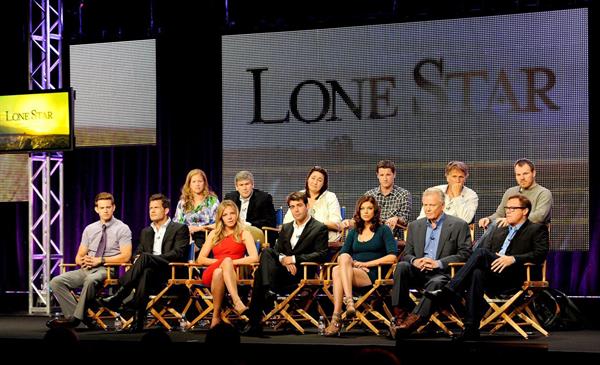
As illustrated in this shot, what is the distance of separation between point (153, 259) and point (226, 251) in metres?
0.53

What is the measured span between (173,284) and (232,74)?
261 centimetres

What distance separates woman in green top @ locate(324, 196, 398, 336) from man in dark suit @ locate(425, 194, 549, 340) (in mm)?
561

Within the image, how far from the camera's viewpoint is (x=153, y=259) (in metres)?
7.23

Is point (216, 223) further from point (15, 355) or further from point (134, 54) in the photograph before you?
point (15, 355)

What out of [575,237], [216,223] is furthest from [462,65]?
[216,223]

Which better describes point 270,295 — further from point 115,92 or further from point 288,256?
point 115,92

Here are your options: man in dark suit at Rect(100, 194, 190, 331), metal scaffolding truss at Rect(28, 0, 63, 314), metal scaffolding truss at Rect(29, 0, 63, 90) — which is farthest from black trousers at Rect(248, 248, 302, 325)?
metal scaffolding truss at Rect(29, 0, 63, 90)

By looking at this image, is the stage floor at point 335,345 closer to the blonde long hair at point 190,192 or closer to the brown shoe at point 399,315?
the brown shoe at point 399,315

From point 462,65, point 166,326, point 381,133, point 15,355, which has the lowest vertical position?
point 166,326

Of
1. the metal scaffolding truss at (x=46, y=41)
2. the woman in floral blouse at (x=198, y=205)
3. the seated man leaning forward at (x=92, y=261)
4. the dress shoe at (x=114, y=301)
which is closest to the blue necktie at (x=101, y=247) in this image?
the seated man leaning forward at (x=92, y=261)

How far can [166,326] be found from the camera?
7.33 meters

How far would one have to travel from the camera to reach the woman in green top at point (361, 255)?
6684 mm

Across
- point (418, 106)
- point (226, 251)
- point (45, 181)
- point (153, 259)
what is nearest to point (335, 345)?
point (226, 251)

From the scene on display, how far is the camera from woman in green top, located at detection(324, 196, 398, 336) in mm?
6684
